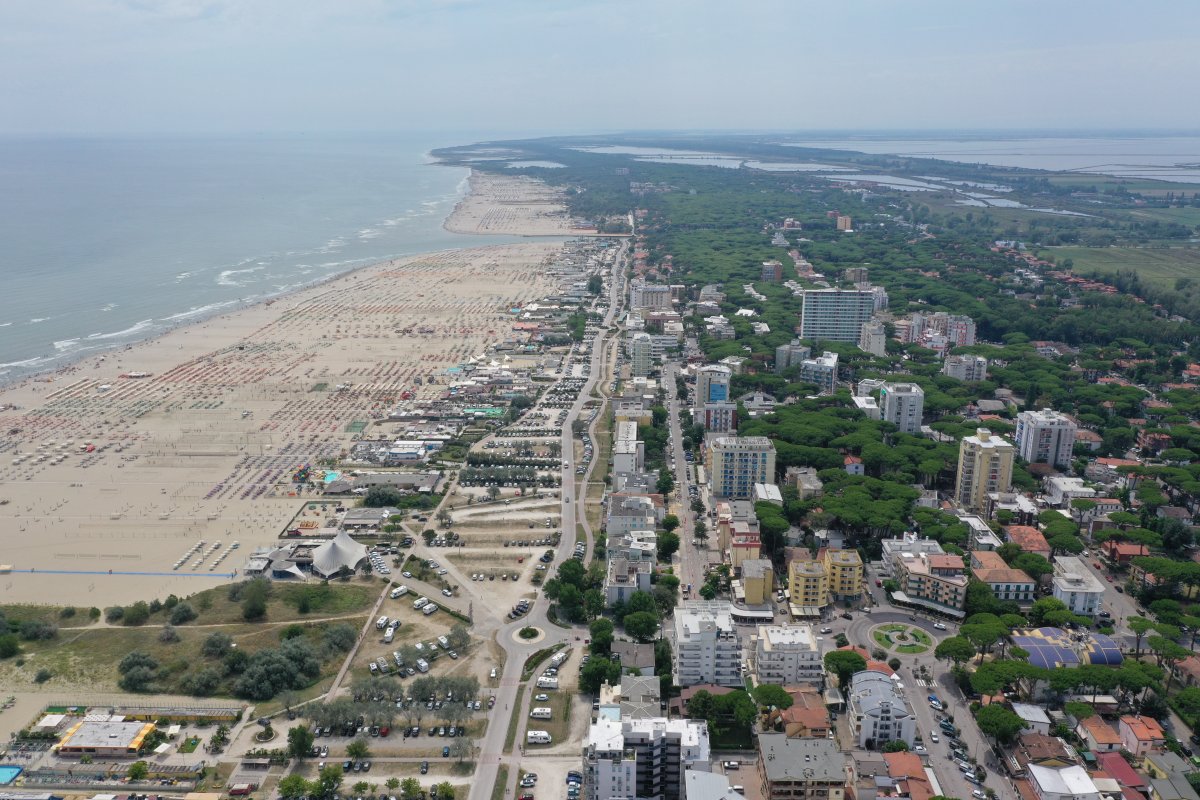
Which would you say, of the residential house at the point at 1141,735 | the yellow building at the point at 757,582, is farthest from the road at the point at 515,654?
the residential house at the point at 1141,735

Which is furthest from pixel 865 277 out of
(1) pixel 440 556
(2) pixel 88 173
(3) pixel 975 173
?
(2) pixel 88 173

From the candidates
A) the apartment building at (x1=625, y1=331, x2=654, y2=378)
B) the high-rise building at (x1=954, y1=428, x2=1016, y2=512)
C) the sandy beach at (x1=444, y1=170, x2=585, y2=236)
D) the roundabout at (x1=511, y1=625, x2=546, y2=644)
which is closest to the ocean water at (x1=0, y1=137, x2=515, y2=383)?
the sandy beach at (x1=444, y1=170, x2=585, y2=236)

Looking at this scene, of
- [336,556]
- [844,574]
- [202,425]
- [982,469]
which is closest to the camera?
[844,574]

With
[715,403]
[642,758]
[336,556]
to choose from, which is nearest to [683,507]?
[715,403]

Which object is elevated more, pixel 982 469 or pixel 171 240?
pixel 171 240

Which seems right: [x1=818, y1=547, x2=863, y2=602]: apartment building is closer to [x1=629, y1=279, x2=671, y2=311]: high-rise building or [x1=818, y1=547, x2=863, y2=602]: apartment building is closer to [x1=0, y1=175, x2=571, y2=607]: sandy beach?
[x1=0, y1=175, x2=571, y2=607]: sandy beach

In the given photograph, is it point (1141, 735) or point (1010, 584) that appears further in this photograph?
point (1010, 584)

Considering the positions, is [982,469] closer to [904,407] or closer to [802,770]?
[904,407]
